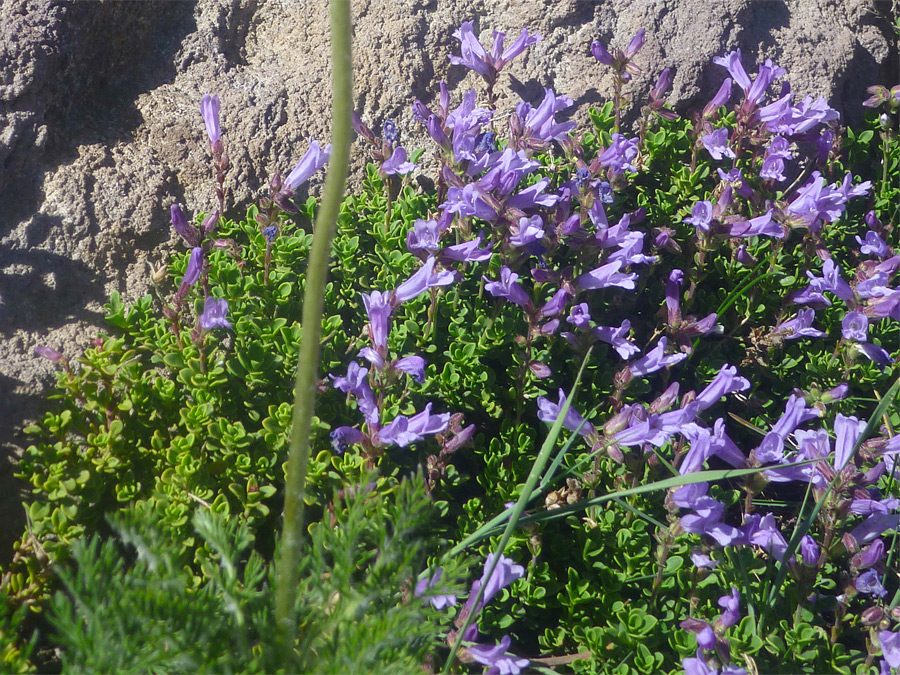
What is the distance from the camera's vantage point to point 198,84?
12.7ft

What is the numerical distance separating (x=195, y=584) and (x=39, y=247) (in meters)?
1.72

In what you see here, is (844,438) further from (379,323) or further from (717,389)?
(379,323)

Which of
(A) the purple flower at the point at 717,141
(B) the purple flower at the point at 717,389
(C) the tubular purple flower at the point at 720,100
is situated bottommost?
(B) the purple flower at the point at 717,389

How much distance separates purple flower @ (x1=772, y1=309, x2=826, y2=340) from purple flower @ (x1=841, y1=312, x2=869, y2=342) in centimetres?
11

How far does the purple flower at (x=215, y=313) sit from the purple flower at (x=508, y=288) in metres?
0.97

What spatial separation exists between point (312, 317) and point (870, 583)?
216 cm

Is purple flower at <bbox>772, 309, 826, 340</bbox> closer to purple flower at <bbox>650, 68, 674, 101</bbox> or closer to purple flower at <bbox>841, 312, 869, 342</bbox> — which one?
purple flower at <bbox>841, 312, 869, 342</bbox>

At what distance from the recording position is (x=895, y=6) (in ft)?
16.8

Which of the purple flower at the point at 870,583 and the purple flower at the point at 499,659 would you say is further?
the purple flower at the point at 870,583

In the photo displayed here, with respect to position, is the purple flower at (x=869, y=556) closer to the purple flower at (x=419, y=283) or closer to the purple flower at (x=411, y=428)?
the purple flower at (x=411, y=428)

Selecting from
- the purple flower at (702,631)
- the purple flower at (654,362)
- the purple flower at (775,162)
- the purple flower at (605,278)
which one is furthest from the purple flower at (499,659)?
the purple flower at (775,162)

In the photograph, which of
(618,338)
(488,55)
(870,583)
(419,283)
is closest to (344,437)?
(419,283)

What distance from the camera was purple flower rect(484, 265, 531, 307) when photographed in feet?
9.73

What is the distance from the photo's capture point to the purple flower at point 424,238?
9.80ft
